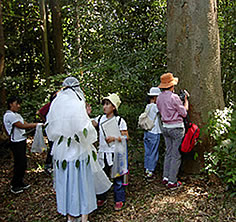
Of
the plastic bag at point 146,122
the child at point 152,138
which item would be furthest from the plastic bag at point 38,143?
the child at point 152,138

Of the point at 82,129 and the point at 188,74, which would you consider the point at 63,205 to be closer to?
the point at 82,129

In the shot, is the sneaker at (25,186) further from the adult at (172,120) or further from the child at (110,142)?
the adult at (172,120)

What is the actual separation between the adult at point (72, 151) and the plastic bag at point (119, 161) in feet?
1.40

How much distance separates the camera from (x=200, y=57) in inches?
173

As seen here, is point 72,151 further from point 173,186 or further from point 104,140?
point 173,186

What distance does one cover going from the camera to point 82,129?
336 cm

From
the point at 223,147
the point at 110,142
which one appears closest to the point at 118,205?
the point at 110,142

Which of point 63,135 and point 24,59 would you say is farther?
point 24,59

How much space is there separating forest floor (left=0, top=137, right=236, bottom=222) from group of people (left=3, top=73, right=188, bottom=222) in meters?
0.18

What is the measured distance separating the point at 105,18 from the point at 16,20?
5.31 metres

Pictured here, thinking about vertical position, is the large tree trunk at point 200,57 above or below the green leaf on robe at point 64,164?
above

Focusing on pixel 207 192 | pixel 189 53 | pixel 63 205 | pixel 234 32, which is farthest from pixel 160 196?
pixel 234 32

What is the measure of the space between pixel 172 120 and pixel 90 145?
145 cm

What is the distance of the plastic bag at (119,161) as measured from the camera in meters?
3.93
